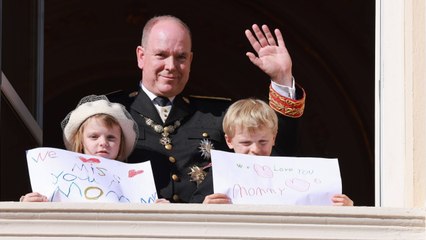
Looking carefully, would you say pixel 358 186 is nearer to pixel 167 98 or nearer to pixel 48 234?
pixel 167 98

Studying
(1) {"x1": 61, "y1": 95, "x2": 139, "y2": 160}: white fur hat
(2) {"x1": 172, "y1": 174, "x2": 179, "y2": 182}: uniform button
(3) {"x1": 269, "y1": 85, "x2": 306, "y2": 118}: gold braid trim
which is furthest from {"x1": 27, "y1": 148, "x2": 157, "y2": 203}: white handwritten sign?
(3) {"x1": 269, "y1": 85, "x2": 306, "y2": 118}: gold braid trim

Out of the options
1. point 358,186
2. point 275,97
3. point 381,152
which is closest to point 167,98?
point 275,97

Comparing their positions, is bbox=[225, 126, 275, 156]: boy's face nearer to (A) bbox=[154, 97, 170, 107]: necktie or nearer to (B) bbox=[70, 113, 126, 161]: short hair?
(B) bbox=[70, 113, 126, 161]: short hair

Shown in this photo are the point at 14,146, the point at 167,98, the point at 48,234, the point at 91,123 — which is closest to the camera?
the point at 48,234

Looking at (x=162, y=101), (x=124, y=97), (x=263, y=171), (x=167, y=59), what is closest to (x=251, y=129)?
(x=263, y=171)

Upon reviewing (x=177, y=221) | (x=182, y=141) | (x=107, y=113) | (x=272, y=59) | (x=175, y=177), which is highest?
(x=272, y=59)

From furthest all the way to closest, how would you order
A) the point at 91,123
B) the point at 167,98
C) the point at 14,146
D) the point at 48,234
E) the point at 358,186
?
the point at 358,186
the point at 14,146
the point at 167,98
the point at 91,123
the point at 48,234

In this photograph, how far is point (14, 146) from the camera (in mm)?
9133

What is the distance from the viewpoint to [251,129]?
795 cm

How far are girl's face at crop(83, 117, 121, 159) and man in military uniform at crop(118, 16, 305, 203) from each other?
210 mm

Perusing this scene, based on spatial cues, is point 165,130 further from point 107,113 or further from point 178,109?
point 107,113

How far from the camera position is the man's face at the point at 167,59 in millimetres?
8328

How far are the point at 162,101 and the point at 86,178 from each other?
3.05 ft

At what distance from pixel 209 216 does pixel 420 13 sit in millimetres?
1056
